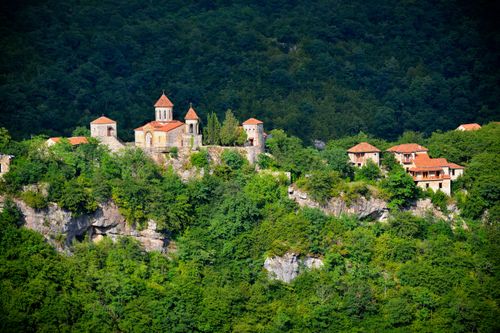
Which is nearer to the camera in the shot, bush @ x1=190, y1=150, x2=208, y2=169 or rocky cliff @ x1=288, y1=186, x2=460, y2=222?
rocky cliff @ x1=288, y1=186, x2=460, y2=222

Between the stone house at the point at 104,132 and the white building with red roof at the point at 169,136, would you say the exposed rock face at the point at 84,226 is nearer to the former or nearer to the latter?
the stone house at the point at 104,132

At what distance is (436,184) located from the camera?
68.6 meters

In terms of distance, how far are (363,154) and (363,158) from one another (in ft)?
0.82

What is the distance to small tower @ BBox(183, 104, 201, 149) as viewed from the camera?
6700 centimetres

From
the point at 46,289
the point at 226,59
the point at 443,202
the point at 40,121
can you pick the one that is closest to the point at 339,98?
the point at 226,59

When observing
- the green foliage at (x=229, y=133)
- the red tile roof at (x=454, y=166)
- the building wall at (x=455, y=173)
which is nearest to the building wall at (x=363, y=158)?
the red tile roof at (x=454, y=166)

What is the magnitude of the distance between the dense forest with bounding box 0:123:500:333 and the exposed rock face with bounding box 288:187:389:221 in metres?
0.41

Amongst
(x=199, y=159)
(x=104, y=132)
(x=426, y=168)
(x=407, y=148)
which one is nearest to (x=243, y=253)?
(x=199, y=159)

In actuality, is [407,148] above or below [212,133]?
below

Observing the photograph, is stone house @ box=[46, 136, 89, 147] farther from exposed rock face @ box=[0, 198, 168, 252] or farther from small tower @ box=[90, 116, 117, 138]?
exposed rock face @ box=[0, 198, 168, 252]

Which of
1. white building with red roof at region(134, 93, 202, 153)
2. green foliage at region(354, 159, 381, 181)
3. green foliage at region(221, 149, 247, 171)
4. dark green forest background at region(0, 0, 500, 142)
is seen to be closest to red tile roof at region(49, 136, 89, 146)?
white building with red roof at region(134, 93, 202, 153)

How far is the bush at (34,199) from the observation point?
2418 inches

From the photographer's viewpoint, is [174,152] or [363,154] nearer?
[174,152]

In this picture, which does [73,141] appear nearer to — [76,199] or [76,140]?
[76,140]
